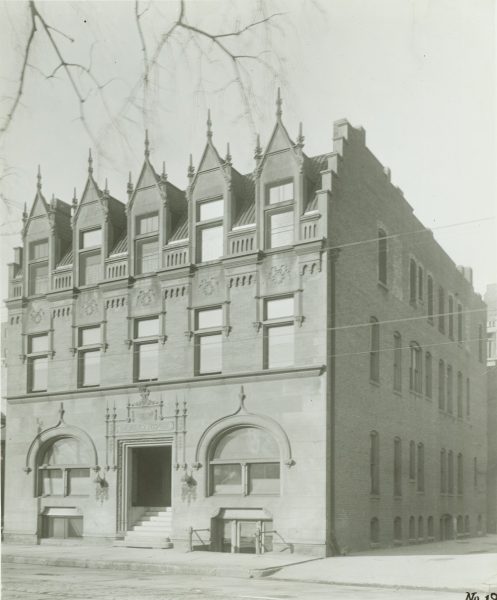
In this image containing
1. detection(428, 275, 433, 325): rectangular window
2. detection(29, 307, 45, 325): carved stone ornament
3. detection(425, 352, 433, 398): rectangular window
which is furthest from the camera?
detection(428, 275, 433, 325): rectangular window

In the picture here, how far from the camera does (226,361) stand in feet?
90.7

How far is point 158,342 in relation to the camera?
2941 centimetres

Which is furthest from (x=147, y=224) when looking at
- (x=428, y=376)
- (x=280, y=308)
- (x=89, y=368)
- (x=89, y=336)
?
(x=428, y=376)

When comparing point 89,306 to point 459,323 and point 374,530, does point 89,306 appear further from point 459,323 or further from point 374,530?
point 459,323

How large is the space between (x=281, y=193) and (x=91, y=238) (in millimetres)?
8447

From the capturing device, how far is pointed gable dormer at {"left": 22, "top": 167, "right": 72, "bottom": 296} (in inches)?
1283

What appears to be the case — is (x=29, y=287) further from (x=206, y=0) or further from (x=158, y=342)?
(x=206, y=0)

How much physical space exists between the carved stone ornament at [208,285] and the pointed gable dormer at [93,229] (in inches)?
182

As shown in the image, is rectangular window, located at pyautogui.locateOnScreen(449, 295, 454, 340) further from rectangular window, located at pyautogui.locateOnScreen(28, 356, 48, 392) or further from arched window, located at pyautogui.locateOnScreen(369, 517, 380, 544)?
rectangular window, located at pyautogui.locateOnScreen(28, 356, 48, 392)

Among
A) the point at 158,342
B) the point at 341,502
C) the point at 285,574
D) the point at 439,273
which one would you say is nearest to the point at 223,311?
the point at 158,342

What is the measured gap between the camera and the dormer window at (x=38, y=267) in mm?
32969

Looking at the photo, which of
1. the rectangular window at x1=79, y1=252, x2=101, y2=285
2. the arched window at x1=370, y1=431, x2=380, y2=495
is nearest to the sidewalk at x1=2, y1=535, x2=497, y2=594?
the arched window at x1=370, y1=431, x2=380, y2=495

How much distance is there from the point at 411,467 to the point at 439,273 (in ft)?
33.3

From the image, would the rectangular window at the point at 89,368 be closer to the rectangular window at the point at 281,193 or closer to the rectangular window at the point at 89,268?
the rectangular window at the point at 89,268
